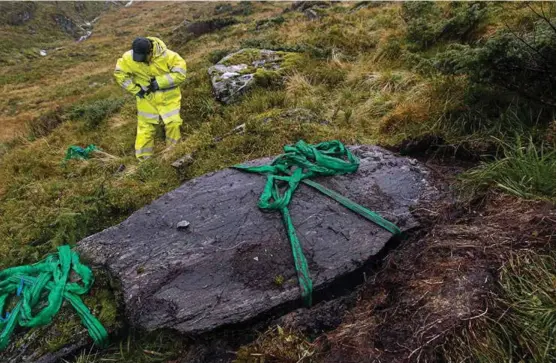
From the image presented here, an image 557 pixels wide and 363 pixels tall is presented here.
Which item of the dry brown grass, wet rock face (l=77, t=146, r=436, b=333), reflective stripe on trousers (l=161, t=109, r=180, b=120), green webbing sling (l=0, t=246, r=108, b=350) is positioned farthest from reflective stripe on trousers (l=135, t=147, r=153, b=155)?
the dry brown grass

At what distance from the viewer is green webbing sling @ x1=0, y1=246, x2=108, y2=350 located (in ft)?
9.75

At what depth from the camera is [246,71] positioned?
8734 millimetres

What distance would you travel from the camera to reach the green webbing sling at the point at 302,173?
3386mm

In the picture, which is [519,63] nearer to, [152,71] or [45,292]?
[45,292]

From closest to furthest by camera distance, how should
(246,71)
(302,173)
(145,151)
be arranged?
1. (302,173)
2. (145,151)
3. (246,71)

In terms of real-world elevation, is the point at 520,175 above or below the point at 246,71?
above

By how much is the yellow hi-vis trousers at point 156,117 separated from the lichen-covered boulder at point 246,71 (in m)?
1.18

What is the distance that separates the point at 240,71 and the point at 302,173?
552cm

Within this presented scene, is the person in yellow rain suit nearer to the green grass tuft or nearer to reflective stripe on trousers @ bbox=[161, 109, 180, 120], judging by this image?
reflective stripe on trousers @ bbox=[161, 109, 180, 120]

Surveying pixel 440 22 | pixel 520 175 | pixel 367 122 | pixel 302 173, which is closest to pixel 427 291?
pixel 520 175

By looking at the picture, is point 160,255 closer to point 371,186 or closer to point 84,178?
point 371,186

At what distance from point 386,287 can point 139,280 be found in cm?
192

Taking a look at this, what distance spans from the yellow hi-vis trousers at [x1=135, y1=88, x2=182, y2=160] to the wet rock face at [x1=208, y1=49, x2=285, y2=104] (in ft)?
3.88

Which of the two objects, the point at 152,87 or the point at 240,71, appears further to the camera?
the point at 240,71
